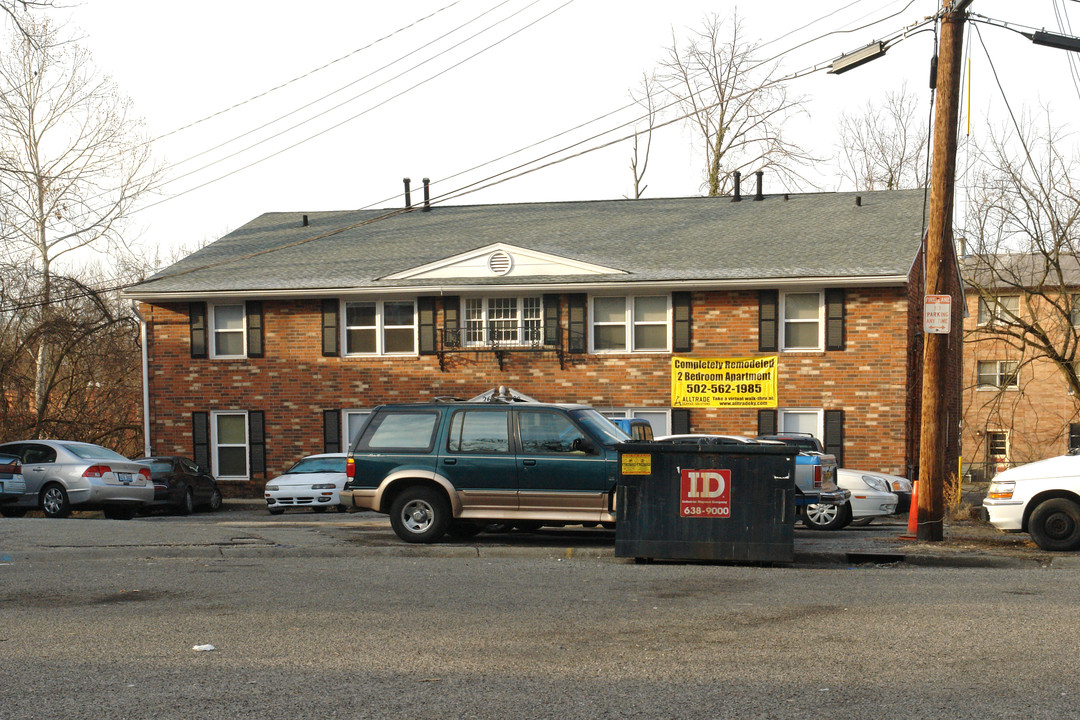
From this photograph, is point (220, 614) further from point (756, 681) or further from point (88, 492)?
point (88, 492)

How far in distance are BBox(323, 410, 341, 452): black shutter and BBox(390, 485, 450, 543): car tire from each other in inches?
529

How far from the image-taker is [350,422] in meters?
27.1

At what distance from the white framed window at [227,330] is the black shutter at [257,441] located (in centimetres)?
164

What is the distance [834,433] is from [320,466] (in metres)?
11.5

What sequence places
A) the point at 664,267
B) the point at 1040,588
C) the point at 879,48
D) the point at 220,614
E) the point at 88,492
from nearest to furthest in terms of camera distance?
the point at 220,614 → the point at 1040,588 → the point at 879,48 → the point at 88,492 → the point at 664,267

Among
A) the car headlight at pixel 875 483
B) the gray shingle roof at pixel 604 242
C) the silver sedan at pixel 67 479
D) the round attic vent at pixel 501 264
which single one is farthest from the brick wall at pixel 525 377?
the silver sedan at pixel 67 479

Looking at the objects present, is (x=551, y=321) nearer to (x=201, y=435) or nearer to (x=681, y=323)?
(x=681, y=323)

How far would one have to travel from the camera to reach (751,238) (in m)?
27.5

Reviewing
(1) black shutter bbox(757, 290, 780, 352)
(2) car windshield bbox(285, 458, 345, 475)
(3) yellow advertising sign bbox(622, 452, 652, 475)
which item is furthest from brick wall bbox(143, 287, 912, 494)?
(3) yellow advertising sign bbox(622, 452, 652, 475)

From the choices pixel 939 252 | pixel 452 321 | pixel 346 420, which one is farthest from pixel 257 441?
pixel 939 252

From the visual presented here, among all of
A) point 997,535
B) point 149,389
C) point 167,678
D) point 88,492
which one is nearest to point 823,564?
point 997,535

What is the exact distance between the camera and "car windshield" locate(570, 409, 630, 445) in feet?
43.8

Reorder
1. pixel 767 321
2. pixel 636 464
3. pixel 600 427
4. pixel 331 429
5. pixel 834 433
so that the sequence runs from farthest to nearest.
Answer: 1. pixel 331 429
2. pixel 767 321
3. pixel 834 433
4. pixel 600 427
5. pixel 636 464

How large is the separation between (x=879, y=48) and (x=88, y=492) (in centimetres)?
1532
